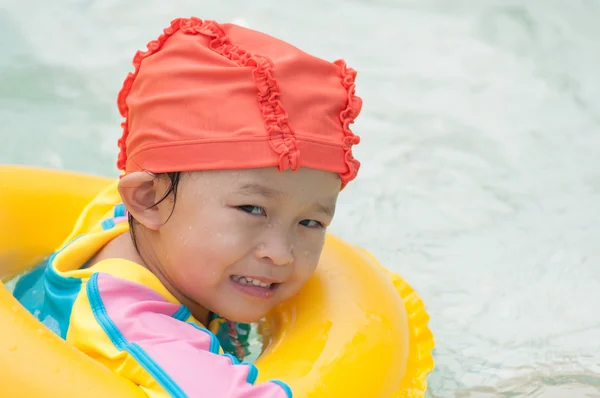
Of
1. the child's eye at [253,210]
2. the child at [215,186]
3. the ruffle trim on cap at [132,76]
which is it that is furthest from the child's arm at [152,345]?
the ruffle trim on cap at [132,76]

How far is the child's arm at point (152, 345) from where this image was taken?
5.82 ft

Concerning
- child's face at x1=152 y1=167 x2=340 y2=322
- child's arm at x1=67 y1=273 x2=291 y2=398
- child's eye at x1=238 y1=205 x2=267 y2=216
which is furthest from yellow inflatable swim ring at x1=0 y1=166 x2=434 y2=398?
child's eye at x1=238 y1=205 x2=267 y2=216

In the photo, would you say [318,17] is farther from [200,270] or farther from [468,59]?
[200,270]

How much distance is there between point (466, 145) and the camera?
4500mm

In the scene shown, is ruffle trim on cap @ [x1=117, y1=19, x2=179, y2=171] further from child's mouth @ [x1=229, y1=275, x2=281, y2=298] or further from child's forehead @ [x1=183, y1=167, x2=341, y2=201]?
child's mouth @ [x1=229, y1=275, x2=281, y2=298]

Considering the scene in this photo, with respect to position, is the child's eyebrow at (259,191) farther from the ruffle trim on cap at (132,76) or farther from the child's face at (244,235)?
the ruffle trim on cap at (132,76)

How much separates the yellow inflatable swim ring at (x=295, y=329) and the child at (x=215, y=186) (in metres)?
0.14

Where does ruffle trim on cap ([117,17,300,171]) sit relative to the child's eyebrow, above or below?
above

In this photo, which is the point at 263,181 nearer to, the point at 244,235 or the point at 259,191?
the point at 259,191

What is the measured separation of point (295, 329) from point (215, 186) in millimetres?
480

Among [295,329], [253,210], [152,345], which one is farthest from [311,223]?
[152,345]

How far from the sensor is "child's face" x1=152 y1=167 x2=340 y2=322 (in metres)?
2.07

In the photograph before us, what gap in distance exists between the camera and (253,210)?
6.90ft

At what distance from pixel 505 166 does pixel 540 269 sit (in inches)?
39.1
